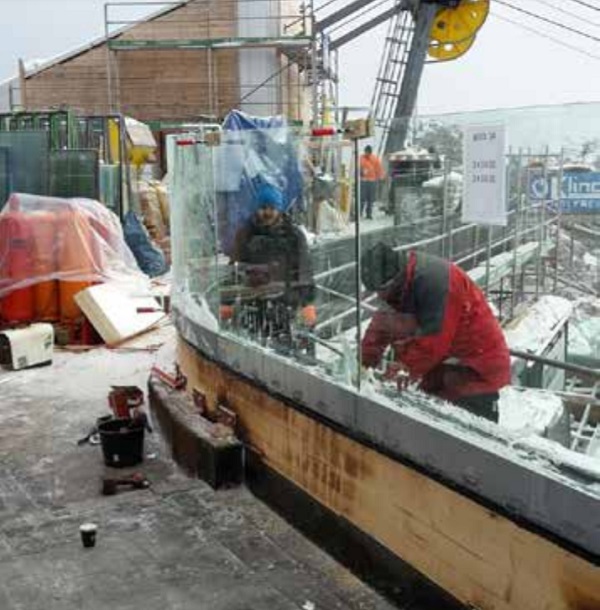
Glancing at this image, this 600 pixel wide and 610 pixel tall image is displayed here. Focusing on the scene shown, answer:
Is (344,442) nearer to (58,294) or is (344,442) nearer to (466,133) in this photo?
(466,133)

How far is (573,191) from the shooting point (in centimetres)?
374

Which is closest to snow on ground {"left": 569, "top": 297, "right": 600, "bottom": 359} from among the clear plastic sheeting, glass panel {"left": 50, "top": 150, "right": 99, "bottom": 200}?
the clear plastic sheeting

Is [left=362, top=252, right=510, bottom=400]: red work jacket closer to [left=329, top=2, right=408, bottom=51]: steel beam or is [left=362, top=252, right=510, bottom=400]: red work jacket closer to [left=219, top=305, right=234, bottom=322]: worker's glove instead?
[left=219, top=305, right=234, bottom=322]: worker's glove

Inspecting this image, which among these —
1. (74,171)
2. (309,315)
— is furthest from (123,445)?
(74,171)

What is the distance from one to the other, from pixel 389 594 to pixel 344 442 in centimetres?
76

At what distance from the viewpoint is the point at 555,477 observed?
310 cm

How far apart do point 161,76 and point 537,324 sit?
19.6 metres

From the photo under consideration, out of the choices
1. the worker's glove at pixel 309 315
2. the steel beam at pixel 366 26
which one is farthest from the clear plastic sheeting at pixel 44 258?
the steel beam at pixel 366 26

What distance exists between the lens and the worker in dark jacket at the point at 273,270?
5.22 meters

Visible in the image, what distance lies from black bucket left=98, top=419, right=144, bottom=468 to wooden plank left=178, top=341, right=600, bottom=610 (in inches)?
43.4

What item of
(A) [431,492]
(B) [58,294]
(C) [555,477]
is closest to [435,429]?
(A) [431,492]

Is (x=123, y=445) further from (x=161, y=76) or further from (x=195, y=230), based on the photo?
(x=161, y=76)

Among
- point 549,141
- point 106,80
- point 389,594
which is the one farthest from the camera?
point 106,80

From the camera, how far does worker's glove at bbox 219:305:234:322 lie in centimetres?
588
